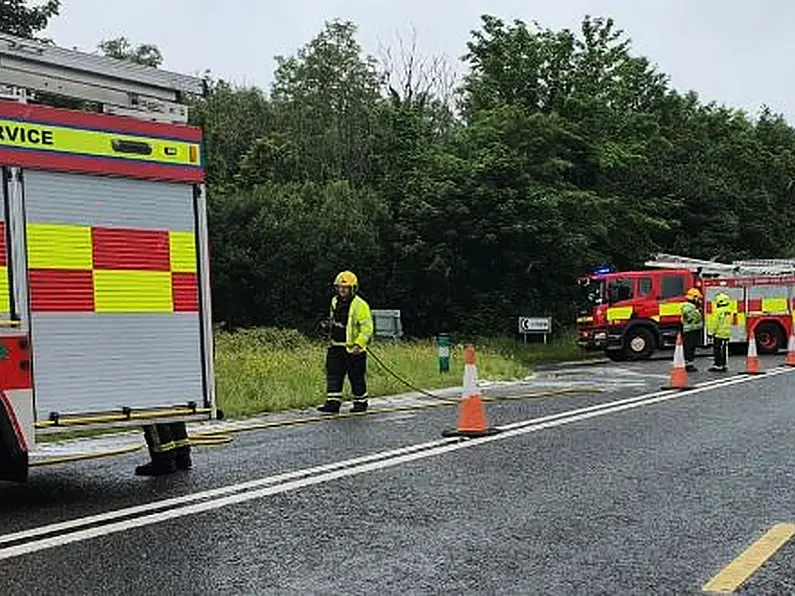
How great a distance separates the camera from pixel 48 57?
286 inches

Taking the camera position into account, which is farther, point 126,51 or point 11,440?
point 126,51

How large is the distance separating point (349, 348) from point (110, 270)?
6.10m

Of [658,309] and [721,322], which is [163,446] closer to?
[721,322]

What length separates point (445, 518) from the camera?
6.66m

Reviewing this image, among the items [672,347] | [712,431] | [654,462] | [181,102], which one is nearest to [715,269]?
[672,347]

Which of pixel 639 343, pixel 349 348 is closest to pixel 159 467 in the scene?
pixel 349 348

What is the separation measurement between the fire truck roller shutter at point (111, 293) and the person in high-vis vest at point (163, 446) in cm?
48

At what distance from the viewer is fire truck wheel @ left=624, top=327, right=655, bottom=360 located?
27.6m

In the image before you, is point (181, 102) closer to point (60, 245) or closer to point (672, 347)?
point (60, 245)

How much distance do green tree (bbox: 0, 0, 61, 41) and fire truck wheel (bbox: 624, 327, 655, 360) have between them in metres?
19.1

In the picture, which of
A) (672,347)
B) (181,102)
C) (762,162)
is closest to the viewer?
(181,102)

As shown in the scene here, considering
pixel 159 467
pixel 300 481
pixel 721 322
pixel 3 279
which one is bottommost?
pixel 300 481

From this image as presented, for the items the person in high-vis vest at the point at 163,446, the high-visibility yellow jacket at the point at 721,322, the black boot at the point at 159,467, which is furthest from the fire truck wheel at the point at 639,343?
the black boot at the point at 159,467

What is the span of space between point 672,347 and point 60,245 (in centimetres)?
2363
